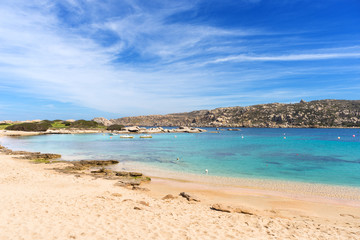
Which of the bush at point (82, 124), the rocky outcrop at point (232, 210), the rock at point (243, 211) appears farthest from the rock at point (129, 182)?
the bush at point (82, 124)

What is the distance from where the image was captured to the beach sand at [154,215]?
7.18m

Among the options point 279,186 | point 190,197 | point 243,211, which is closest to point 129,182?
point 190,197

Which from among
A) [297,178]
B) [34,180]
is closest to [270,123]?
[297,178]

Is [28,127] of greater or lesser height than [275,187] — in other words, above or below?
above

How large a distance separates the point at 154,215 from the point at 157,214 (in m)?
0.21

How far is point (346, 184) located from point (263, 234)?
13.5 metres

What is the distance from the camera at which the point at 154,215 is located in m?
8.97

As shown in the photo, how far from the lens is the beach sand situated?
7.18m

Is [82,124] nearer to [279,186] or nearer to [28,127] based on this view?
[28,127]

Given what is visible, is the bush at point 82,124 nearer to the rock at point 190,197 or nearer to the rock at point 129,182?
the rock at point 129,182

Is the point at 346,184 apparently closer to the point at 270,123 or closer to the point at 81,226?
the point at 81,226

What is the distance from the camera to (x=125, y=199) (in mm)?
11336

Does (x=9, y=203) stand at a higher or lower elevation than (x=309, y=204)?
higher

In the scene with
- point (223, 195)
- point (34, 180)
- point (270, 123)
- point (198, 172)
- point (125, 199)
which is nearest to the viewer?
point (125, 199)
